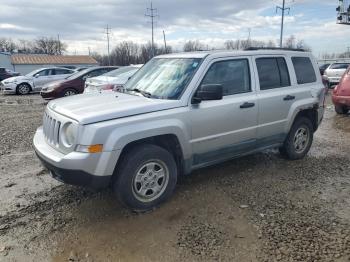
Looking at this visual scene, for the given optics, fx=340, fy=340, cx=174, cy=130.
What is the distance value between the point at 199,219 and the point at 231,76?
81.9 inches

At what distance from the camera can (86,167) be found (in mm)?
3549

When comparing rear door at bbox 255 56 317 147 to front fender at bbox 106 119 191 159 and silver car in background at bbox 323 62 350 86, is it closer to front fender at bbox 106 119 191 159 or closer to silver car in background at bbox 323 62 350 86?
front fender at bbox 106 119 191 159

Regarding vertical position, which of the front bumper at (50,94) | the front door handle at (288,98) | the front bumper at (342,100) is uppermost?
the front door handle at (288,98)

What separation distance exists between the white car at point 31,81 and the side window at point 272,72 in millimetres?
16325

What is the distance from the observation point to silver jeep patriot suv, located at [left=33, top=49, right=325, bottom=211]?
363cm

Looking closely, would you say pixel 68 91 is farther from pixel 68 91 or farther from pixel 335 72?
pixel 335 72

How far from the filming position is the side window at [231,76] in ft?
15.1

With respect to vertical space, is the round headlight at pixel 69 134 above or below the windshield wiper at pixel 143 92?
below

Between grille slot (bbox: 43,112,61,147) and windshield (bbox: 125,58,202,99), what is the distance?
49.9 inches

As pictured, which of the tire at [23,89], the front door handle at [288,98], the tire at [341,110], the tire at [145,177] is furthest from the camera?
the tire at [23,89]

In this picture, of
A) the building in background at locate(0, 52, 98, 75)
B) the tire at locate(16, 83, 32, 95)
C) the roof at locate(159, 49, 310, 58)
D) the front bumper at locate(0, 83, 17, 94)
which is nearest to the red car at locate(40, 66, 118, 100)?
the tire at locate(16, 83, 32, 95)

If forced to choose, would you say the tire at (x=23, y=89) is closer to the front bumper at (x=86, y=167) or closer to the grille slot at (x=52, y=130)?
the grille slot at (x=52, y=130)

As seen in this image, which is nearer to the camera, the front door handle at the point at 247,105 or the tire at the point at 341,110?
the front door handle at the point at 247,105

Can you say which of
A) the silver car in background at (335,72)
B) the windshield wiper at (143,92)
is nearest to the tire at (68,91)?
the windshield wiper at (143,92)
